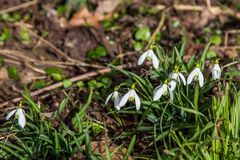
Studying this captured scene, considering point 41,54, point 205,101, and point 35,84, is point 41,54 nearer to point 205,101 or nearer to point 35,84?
point 35,84

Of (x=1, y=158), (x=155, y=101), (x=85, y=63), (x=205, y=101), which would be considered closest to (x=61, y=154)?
(x=1, y=158)

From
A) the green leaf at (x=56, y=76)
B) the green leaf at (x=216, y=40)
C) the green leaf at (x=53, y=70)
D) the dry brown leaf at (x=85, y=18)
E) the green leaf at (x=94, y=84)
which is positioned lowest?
the green leaf at (x=94, y=84)

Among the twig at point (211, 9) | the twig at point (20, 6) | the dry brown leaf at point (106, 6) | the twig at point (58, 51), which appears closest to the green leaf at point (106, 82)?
the twig at point (58, 51)

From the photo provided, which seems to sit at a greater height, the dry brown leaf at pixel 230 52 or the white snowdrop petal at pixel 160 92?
the white snowdrop petal at pixel 160 92

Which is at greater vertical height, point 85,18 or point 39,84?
point 85,18

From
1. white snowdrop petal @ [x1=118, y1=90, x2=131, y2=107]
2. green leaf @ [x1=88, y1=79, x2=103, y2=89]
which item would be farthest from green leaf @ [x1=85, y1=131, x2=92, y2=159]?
green leaf @ [x1=88, y1=79, x2=103, y2=89]

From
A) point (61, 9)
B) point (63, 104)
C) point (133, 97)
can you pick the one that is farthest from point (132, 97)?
point (61, 9)

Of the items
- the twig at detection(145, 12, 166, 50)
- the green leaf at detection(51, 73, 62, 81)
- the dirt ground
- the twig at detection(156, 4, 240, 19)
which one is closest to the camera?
the green leaf at detection(51, 73, 62, 81)

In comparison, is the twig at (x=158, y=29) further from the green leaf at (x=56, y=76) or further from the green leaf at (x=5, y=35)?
the green leaf at (x=5, y=35)

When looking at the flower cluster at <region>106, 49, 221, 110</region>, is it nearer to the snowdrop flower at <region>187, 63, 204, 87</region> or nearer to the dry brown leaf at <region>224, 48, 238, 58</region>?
the snowdrop flower at <region>187, 63, 204, 87</region>

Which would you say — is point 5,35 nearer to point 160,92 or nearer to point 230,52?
point 230,52

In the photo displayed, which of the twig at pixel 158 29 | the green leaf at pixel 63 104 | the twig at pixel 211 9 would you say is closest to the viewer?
the green leaf at pixel 63 104

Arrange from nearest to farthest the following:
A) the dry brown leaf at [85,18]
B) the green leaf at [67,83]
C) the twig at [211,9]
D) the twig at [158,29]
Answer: the green leaf at [67,83] < the twig at [158,29] < the twig at [211,9] < the dry brown leaf at [85,18]
